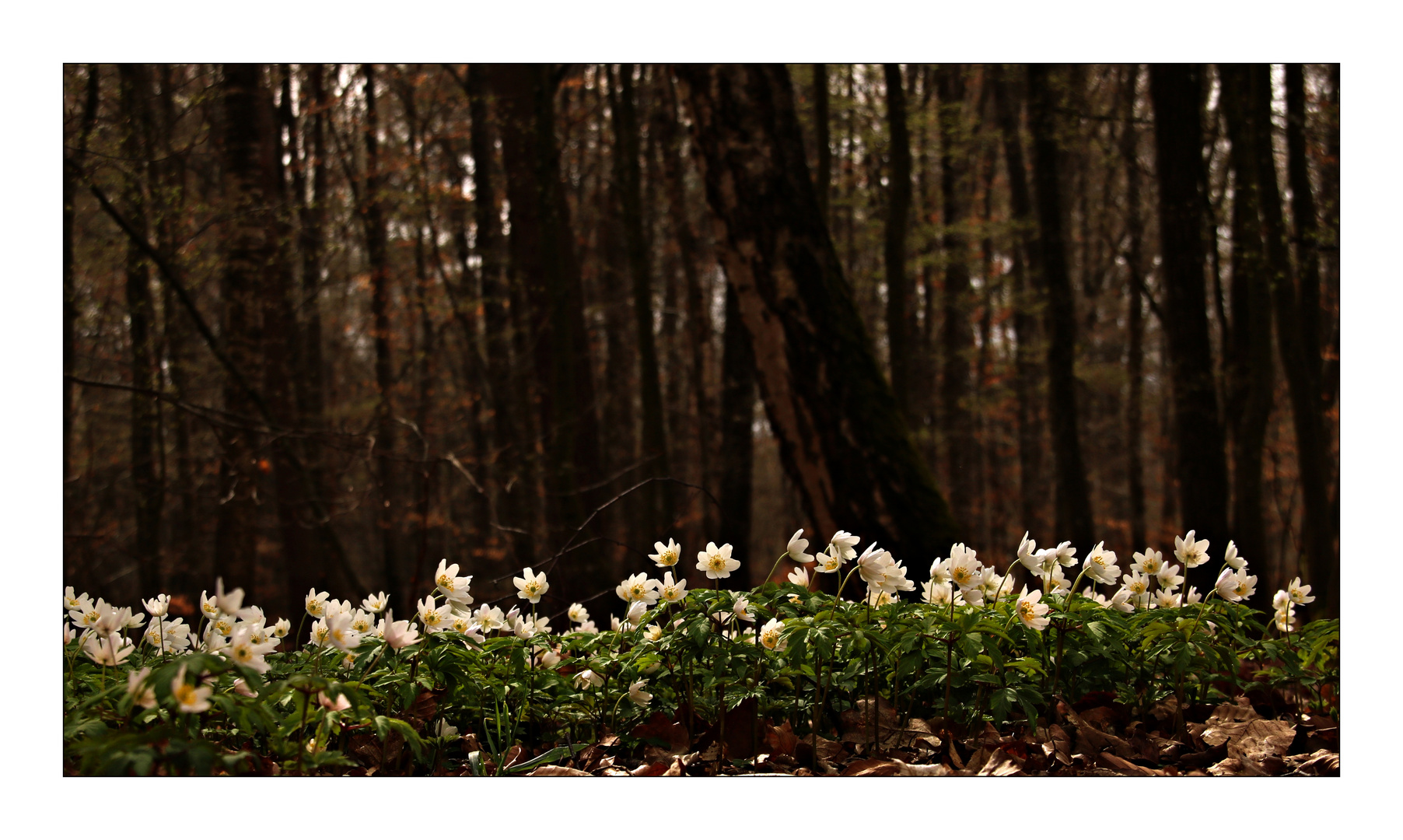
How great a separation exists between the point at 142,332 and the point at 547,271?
319 centimetres

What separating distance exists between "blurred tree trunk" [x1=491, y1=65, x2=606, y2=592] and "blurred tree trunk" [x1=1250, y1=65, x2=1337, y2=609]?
14.9 feet

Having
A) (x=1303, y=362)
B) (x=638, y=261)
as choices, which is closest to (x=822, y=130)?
(x=638, y=261)

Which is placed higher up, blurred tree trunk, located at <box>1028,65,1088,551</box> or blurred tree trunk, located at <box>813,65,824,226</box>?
blurred tree trunk, located at <box>813,65,824,226</box>

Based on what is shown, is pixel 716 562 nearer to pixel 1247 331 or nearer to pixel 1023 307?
pixel 1247 331

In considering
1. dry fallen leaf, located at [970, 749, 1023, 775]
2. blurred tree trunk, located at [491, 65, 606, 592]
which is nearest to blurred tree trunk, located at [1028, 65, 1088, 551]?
blurred tree trunk, located at [491, 65, 606, 592]

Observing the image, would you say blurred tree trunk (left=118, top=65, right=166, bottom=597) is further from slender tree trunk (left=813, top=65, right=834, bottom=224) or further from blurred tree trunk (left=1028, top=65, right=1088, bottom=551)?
blurred tree trunk (left=1028, top=65, right=1088, bottom=551)

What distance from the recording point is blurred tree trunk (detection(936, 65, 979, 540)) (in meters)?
11.1

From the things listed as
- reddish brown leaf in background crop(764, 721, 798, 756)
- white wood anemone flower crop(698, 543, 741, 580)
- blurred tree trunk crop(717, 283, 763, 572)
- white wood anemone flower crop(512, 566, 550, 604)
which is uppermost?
blurred tree trunk crop(717, 283, 763, 572)

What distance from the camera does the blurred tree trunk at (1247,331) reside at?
5062 millimetres

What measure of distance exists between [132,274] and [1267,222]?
7.36 m

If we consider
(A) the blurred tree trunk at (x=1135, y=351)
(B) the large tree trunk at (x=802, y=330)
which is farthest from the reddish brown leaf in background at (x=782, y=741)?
(A) the blurred tree trunk at (x=1135, y=351)

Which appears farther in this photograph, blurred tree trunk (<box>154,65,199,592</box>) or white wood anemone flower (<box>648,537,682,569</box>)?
blurred tree trunk (<box>154,65,199,592</box>)

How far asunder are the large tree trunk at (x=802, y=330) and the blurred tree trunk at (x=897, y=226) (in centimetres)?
554
